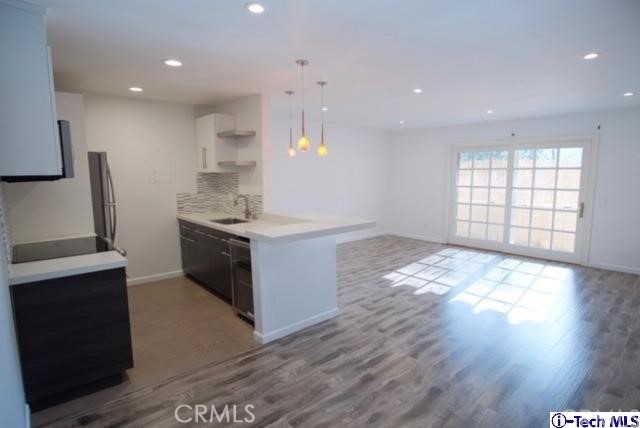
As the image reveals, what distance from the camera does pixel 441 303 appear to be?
4.00 meters

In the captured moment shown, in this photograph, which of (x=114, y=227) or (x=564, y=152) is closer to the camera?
(x=114, y=227)

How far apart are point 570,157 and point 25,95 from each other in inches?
271

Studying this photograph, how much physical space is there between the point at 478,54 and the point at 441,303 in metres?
2.66

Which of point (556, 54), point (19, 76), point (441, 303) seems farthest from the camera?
point (441, 303)

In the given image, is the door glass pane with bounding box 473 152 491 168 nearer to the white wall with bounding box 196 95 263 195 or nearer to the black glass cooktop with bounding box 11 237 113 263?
the white wall with bounding box 196 95 263 195

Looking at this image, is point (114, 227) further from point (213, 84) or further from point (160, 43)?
point (160, 43)

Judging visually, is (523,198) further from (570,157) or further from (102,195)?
(102,195)

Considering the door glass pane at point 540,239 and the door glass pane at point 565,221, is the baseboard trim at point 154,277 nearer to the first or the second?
the door glass pane at point 540,239

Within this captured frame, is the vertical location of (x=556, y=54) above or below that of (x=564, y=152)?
above

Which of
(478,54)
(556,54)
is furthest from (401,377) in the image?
(556,54)

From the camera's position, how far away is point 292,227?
316 cm

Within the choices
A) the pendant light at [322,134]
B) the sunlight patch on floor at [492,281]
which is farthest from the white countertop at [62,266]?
the sunlight patch on floor at [492,281]

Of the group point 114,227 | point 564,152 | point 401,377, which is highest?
point 564,152

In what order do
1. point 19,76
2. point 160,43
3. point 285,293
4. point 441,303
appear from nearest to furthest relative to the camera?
1. point 19,76
2. point 160,43
3. point 285,293
4. point 441,303
